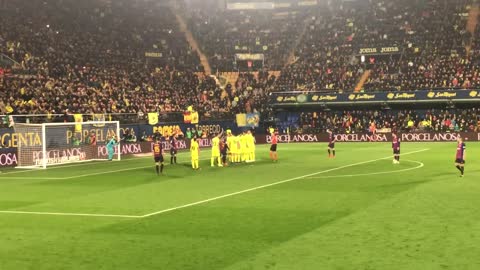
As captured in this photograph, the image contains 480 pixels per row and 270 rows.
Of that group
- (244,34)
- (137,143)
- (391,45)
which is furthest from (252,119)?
(244,34)

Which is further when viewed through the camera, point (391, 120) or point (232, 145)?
point (391, 120)

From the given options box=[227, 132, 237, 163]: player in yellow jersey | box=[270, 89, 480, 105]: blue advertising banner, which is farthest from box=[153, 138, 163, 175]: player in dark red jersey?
box=[270, 89, 480, 105]: blue advertising banner

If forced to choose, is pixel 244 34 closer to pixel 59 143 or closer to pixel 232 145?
pixel 59 143

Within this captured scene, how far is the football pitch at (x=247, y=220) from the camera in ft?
37.3

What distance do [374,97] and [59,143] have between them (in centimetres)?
3150

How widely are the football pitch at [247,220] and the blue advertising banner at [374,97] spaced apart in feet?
92.8

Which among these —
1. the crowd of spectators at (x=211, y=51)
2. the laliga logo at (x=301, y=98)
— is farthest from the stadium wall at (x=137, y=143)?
the crowd of spectators at (x=211, y=51)

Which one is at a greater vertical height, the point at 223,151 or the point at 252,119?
the point at 252,119

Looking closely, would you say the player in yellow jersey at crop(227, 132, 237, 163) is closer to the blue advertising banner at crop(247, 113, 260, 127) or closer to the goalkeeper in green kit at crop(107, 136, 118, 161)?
the goalkeeper in green kit at crop(107, 136, 118, 161)

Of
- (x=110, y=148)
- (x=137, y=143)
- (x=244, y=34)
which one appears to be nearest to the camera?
(x=110, y=148)

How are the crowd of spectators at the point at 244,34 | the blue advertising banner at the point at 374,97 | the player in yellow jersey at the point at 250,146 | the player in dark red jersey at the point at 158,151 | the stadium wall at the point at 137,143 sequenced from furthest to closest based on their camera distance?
the crowd of spectators at the point at 244,34 < the blue advertising banner at the point at 374,97 < the stadium wall at the point at 137,143 < the player in yellow jersey at the point at 250,146 < the player in dark red jersey at the point at 158,151

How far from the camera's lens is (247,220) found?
51.1 ft

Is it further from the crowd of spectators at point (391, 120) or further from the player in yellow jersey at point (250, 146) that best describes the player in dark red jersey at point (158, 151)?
the crowd of spectators at point (391, 120)

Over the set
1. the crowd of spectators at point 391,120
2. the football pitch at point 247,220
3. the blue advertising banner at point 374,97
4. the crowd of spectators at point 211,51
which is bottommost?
the football pitch at point 247,220
